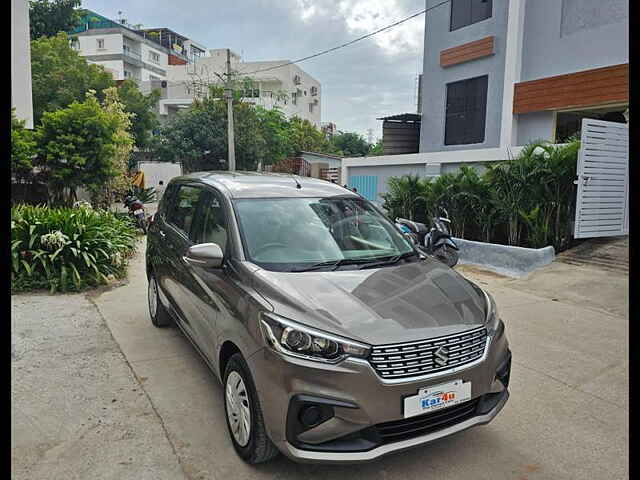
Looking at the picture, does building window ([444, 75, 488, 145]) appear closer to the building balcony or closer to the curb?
the curb

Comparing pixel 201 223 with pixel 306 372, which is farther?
pixel 201 223

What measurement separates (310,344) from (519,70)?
11956 mm

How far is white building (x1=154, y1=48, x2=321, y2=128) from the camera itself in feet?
139

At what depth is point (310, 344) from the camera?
95.7 inches

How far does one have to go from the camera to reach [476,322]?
2.75 meters

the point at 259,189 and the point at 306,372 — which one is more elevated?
the point at 259,189

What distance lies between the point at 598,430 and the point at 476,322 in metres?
1.37

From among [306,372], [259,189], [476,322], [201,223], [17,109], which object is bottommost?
[306,372]

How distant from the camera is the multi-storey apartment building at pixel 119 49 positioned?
167 ft

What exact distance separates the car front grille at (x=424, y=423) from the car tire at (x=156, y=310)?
317cm

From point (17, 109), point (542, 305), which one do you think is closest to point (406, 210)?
point (542, 305)

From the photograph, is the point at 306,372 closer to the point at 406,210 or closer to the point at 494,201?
the point at 494,201

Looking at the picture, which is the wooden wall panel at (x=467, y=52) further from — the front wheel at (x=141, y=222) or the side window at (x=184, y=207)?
the side window at (x=184, y=207)

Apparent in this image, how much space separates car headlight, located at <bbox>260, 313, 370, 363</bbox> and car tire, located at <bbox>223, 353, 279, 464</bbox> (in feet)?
1.08
